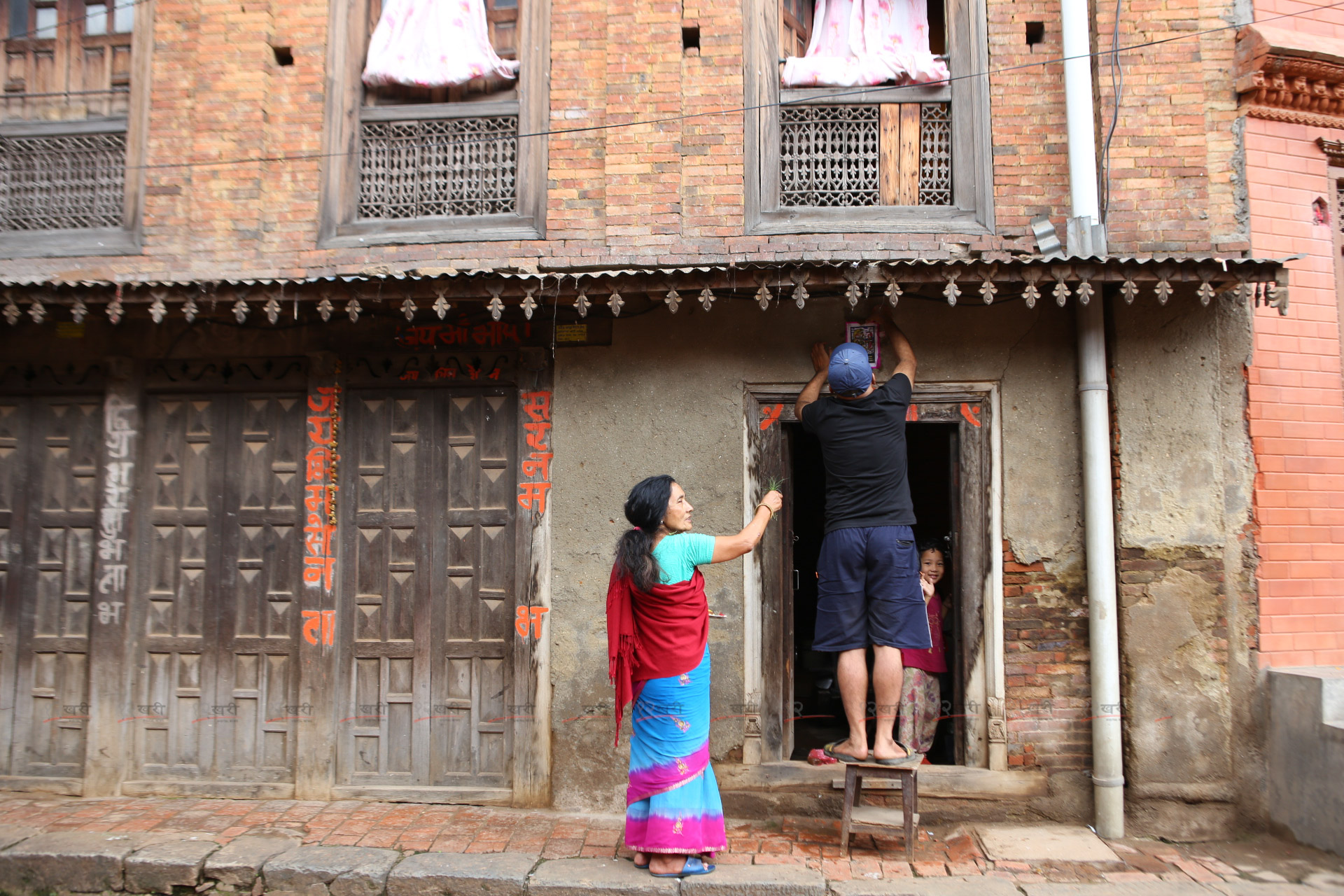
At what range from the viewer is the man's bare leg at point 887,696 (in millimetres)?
4484

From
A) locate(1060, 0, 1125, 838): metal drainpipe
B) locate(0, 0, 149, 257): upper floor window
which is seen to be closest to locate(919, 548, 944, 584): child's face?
locate(1060, 0, 1125, 838): metal drainpipe

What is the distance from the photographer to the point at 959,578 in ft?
17.2

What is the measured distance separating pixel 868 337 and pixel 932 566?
5.51 ft

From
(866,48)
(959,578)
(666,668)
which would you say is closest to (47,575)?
(666,668)

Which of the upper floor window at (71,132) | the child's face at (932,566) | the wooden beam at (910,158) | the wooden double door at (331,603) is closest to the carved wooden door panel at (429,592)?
the wooden double door at (331,603)

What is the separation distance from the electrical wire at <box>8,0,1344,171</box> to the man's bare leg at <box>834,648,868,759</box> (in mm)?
3680

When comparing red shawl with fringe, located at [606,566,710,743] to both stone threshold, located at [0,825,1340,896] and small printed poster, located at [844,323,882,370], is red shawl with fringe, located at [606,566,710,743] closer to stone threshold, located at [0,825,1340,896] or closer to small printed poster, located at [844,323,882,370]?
stone threshold, located at [0,825,1340,896]

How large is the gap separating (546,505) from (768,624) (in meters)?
1.65

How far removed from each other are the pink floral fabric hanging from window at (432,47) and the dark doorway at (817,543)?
11.9ft

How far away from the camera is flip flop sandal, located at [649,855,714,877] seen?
4.17 m

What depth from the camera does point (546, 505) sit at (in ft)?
17.9

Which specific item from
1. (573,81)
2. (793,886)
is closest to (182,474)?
(573,81)

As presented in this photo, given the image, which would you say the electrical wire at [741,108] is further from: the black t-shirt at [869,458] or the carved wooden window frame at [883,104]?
the black t-shirt at [869,458]

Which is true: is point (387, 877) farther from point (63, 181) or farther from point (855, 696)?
point (63, 181)
